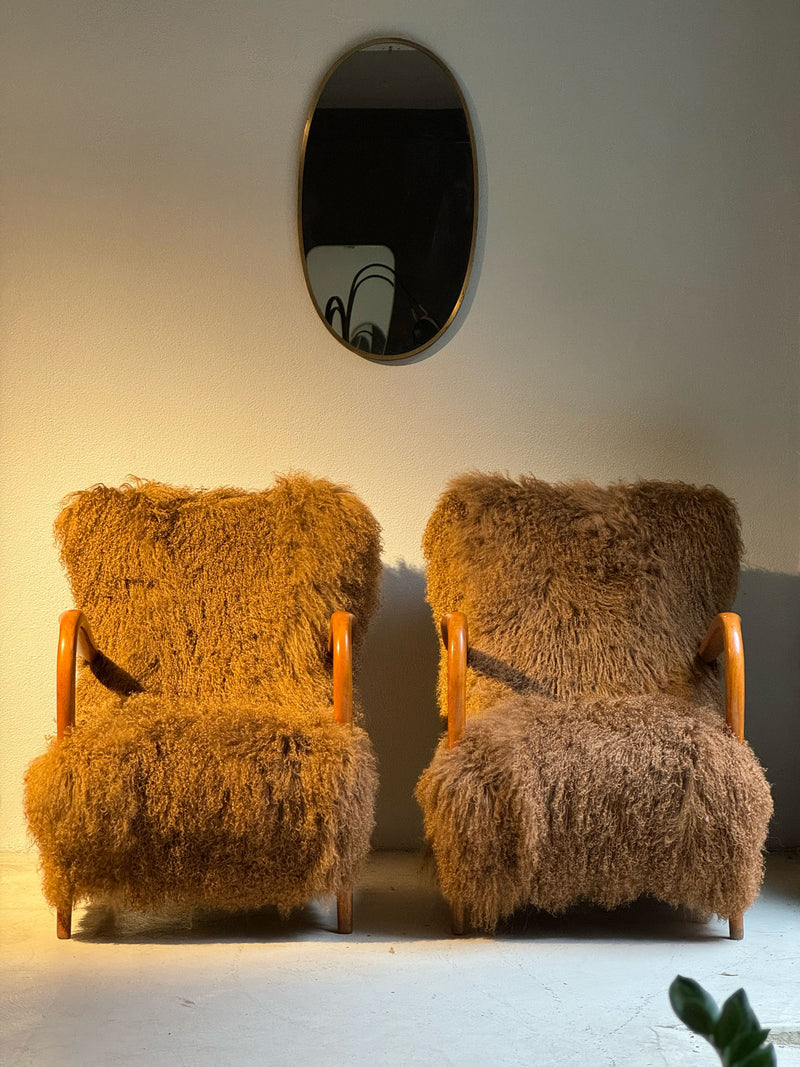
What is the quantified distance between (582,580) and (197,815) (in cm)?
105

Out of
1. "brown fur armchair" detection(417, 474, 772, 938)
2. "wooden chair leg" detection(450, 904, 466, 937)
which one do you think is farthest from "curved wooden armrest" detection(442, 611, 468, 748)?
"wooden chair leg" detection(450, 904, 466, 937)

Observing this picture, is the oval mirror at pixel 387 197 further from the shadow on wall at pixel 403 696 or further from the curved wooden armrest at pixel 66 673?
the curved wooden armrest at pixel 66 673

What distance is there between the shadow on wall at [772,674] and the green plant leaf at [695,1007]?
244 centimetres

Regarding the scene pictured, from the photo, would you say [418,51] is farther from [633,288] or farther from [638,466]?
[638,466]

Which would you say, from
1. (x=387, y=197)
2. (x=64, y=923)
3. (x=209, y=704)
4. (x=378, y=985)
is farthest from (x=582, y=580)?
(x=64, y=923)

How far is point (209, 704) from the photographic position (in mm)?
2320

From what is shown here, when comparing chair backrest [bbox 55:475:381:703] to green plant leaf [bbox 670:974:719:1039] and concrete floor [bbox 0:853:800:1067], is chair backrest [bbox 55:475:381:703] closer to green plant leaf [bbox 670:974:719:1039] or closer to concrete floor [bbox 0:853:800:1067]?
concrete floor [bbox 0:853:800:1067]

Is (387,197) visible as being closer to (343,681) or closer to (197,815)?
(343,681)

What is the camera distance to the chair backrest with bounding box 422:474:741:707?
7.91 feet

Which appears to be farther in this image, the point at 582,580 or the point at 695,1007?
the point at 582,580

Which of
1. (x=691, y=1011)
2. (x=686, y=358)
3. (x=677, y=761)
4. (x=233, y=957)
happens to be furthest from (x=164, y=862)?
(x=686, y=358)

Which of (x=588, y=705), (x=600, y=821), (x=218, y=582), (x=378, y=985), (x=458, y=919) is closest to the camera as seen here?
(x=378, y=985)

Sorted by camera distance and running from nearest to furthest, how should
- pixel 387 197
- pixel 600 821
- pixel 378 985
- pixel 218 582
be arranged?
pixel 378 985
pixel 600 821
pixel 218 582
pixel 387 197

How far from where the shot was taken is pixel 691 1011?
553mm
